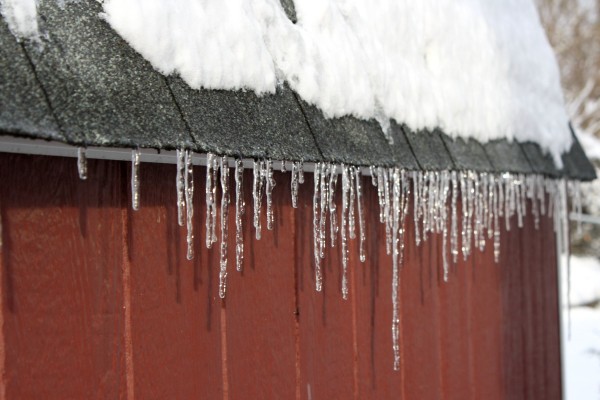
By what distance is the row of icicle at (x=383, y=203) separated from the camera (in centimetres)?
172

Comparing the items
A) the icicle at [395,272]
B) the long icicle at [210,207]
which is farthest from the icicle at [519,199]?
the long icicle at [210,207]

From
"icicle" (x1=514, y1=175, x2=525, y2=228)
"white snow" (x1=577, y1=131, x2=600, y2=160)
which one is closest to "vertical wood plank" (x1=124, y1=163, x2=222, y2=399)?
"icicle" (x1=514, y1=175, x2=525, y2=228)

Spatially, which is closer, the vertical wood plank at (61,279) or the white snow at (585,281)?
the vertical wood plank at (61,279)

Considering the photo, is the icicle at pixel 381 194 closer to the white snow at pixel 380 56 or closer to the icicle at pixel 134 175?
the white snow at pixel 380 56

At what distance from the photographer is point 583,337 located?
9703 mm

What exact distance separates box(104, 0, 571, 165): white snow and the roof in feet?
0.13

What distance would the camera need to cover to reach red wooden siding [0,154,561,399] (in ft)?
4.66

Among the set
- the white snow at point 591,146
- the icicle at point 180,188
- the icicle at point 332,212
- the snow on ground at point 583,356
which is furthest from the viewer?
the white snow at point 591,146

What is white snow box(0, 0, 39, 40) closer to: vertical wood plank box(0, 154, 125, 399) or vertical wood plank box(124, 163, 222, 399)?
vertical wood plank box(0, 154, 125, 399)

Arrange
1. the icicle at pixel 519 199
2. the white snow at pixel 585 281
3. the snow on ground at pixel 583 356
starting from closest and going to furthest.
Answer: the icicle at pixel 519 199 < the snow on ground at pixel 583 356 < the white snow at pixel 585 281

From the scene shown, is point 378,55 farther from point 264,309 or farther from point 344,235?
point 264,309

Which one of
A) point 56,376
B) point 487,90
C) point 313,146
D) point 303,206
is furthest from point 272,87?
point 487,90

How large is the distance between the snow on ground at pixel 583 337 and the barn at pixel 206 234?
2.69 metres

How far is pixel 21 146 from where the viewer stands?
138 cm
